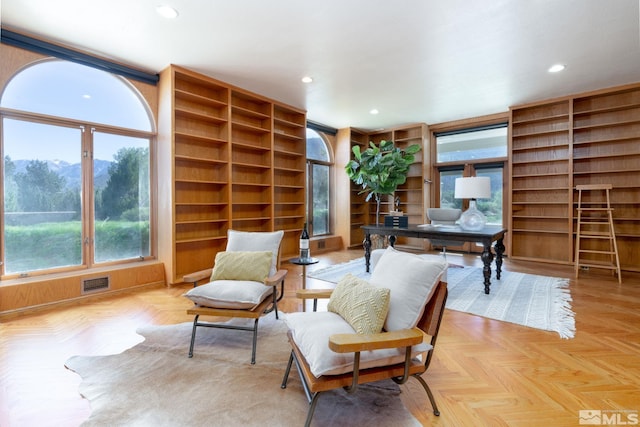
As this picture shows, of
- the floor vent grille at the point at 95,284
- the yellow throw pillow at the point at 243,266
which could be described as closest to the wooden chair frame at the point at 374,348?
the yellow throw pillow at the point at 243,266

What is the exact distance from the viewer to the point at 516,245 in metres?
5.67

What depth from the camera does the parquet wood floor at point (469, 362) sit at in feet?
5.24

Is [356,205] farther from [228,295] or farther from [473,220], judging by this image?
[228,295]

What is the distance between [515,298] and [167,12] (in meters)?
4.62

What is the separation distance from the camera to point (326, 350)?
140cm

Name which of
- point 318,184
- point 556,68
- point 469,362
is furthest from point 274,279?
point 318,184

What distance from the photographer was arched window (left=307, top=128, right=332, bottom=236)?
672 centimetres

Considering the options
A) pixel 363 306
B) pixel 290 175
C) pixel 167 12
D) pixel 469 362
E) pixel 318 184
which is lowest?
pixel 469 362

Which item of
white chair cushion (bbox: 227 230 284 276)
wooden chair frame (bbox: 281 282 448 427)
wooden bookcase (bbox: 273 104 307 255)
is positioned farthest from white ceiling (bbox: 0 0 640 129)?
wooden chair frame (bbox: 281 282 448 427)

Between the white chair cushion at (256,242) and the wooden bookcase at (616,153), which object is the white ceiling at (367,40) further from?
the white chair cushion at (256,242)

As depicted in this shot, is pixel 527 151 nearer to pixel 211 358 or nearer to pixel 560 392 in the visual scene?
pixel 560 392

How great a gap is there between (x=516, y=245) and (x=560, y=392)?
15.0ft

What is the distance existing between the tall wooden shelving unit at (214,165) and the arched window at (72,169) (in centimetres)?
34

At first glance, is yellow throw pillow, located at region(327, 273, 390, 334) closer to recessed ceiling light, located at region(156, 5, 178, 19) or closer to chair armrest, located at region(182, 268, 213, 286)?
chair armrest, located at region(182, 268, 213, 286)
